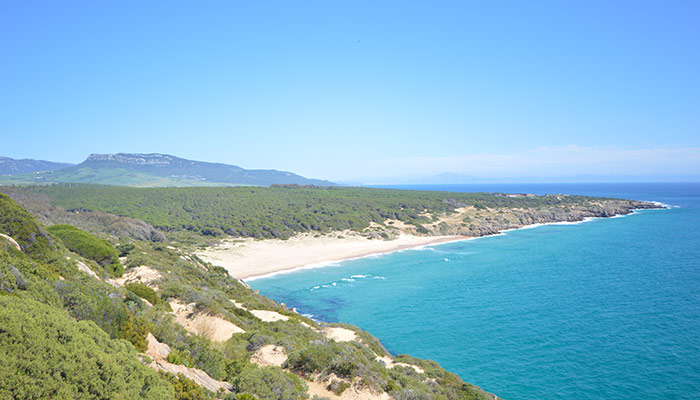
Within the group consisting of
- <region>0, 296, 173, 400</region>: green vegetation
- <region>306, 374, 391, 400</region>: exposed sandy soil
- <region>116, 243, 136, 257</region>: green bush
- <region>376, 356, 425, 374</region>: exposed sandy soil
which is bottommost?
<region>376, 356, 425, 374</region>: exposed sandy soil

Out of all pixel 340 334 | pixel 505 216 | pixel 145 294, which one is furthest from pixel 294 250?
pixel 505 216

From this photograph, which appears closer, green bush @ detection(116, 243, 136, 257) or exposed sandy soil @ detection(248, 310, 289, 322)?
exposed sandy soil @ detection(248, 310, 289, 322)

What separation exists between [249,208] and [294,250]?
29.4 metres

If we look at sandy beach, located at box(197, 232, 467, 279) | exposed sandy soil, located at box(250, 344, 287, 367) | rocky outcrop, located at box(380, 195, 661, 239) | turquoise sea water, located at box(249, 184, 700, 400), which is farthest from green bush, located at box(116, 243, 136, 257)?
rocky outcrop, located at box(380, 195, 661, 239)

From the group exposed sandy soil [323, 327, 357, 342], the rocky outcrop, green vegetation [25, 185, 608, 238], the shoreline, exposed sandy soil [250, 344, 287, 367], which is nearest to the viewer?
exposed sandy soil [250, 344, 287, 367]

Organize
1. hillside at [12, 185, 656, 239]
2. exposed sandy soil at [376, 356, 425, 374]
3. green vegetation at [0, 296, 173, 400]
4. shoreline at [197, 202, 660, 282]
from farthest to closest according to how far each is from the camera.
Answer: hillside at [12, 185, 656, 239] < shoreline at [197, 202, 660, 282] < exposed sandy soil at [376, 356, 425, 374] < green vegetation at [0, 296, 173, 400]

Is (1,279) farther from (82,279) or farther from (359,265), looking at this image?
(359,265)

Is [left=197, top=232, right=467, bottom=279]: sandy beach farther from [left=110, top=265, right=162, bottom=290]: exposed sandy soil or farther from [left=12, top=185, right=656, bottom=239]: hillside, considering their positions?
[left=110, top=265, right=162, bottom=290]: exposed sandy soil

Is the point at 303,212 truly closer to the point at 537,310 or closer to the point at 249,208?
the point at 249,208

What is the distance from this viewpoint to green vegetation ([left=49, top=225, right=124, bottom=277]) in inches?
845

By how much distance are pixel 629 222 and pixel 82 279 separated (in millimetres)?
103048

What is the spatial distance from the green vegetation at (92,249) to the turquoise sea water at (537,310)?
15.5 m

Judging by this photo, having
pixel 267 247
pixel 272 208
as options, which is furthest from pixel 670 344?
pixel 272 208

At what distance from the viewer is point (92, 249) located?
862 inches
